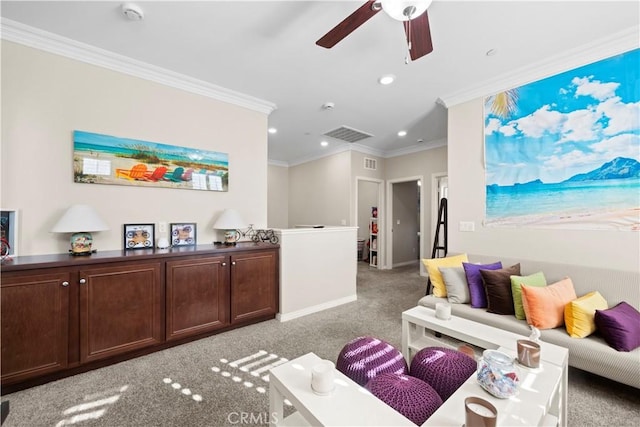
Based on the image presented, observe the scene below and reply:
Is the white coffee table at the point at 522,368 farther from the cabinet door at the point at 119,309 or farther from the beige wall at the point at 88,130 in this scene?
the beige wall at the point at 88,130

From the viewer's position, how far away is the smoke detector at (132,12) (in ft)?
6.21

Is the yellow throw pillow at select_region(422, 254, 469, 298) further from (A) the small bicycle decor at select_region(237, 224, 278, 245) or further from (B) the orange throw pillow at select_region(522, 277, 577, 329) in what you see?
(A) the small bicycle decor at select_region(237, 224, 278, 245)

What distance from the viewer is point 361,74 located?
2.81m

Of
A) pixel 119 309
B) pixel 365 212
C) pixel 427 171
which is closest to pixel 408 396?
pixel 119 309

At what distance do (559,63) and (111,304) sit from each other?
4.52 metres

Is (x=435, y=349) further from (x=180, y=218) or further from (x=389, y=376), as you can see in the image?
(x=180, y=218)

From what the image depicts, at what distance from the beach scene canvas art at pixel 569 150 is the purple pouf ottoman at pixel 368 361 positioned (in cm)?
214

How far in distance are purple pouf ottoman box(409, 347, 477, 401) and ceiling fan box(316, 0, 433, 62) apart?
1.93 metres

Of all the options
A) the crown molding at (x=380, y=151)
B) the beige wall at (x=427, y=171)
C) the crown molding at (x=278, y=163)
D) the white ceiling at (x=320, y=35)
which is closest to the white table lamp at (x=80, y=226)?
the white ceiling at (x=320, y=35)

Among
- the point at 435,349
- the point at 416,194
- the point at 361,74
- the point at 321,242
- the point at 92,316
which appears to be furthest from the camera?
the point at 416,194

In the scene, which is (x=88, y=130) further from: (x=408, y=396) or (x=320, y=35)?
(x=408, y=396)

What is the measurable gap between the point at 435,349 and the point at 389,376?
1.58 ft

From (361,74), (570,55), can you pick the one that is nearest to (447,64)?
(361,74)

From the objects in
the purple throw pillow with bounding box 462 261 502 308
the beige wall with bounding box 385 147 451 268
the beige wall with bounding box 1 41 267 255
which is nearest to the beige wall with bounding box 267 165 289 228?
the beige wall with bounding box 385 147 451 268
